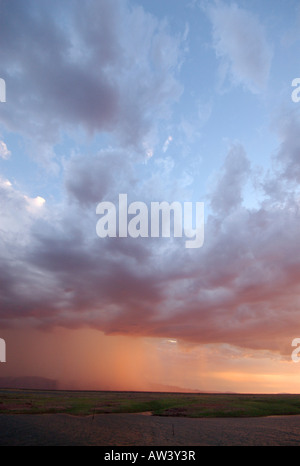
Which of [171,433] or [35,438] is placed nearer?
[35,438]

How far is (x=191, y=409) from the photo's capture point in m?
79.6

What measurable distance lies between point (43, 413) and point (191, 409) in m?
39.2

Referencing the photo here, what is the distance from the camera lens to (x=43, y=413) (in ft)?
227
